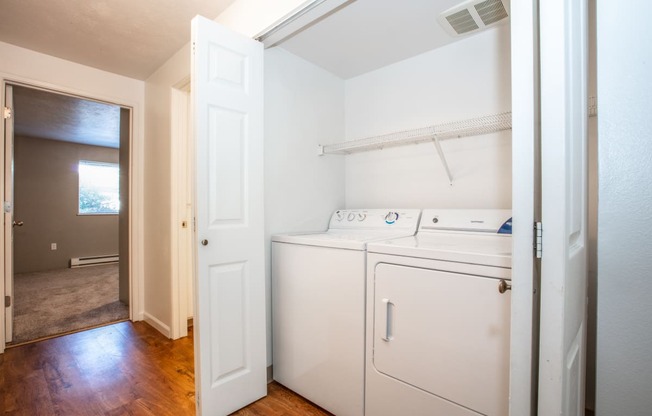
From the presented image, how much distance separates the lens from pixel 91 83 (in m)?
2.60

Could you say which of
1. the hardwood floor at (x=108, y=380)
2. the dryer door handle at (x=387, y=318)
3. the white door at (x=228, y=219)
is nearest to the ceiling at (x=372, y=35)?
the white door at (x=228, y=219)

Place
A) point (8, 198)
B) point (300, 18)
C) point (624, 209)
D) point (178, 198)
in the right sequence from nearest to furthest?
point (624, 209) < point (300, 18) < point (8, 198) < point (178, 198)

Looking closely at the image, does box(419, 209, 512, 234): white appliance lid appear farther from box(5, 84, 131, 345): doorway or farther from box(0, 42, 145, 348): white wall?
box(5, 84, 131, 345): doorway

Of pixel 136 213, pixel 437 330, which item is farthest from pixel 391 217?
pixel 136 213

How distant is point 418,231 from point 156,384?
74.3 inches

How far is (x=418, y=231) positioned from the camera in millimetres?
1850

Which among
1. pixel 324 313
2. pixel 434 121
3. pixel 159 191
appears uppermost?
pixel 434 121

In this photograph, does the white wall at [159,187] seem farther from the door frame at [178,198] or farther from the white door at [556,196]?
the white door at [556,196]

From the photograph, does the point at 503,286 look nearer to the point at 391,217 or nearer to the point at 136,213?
the point at 391,217

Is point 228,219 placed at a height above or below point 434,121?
below

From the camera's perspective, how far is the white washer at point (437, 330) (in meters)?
1.04

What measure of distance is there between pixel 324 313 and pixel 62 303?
3.47 meters

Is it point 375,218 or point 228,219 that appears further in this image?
point 375,218

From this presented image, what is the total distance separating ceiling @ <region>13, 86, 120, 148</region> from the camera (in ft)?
10.7
